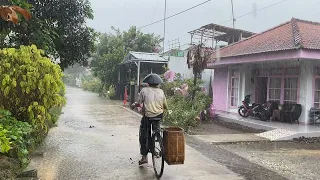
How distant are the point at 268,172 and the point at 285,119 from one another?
7322 mm

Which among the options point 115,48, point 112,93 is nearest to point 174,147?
point 112,93

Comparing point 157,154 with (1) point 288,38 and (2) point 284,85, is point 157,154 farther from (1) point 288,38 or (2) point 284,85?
(2) point 284,85

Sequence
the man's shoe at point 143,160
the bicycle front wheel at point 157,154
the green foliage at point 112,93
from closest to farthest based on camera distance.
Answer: the bicycle front wheel at point 157,154
the man's shoe at point 143,160
the green foliage at point 112,93

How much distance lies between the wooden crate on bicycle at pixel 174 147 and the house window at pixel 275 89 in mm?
10096

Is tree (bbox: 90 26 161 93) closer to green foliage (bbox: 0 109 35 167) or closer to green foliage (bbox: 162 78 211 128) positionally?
green foliage (bbox: 162 78 211 128)

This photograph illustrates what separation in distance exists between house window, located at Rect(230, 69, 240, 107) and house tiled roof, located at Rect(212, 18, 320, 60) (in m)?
1.28

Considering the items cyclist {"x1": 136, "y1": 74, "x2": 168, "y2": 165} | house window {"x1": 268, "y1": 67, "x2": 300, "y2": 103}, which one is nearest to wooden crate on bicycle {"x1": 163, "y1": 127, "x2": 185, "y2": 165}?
cyclist {"x1": 136, "y1": 74, "x2": 168, "y2": 165}

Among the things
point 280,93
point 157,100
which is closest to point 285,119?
point 280,93

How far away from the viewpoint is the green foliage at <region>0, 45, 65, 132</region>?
250 inches

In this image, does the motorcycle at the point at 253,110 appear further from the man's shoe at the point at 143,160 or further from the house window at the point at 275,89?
the man's shoe at the point at 143,160

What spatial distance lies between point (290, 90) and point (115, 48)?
1725cm

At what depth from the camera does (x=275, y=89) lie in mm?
14633

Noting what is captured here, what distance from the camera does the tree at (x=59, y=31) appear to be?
8.53 m

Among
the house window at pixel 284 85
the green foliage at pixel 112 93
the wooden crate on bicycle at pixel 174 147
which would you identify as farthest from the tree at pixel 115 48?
the wooden crate on bicycle at pixel 174 147
